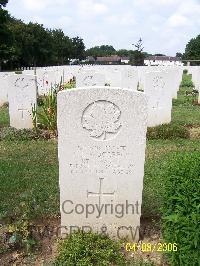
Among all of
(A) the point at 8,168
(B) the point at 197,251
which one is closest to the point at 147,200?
(B) the point at 197,251

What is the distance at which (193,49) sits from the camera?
8419 centimetres

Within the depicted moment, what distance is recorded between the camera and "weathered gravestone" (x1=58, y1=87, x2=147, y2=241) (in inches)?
166

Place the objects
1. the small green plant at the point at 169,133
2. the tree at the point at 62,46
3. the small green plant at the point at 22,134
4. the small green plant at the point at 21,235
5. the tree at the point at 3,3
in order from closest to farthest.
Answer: the small green plant at the point at 21,235 → the small green plant at the point at 169,133 → the small green plant at the point at 22,134 → the tree at the point at 3,3 → the tree at the point at 62,46

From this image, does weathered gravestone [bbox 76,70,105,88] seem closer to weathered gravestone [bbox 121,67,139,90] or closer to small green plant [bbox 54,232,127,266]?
weathered gravestone [bbox 121,67,139,90]

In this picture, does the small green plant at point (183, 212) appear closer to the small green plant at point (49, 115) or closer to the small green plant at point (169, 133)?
the small green plant at point (169, 133)

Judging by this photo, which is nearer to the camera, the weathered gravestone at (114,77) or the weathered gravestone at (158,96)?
the weathered gravestone at (158,96)

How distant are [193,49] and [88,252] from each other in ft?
277

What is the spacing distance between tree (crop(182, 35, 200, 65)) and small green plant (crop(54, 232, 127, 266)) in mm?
73315

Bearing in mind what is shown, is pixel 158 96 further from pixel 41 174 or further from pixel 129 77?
pixel 129 77

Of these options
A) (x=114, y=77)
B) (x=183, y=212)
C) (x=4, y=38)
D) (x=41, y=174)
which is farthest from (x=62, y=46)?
(x=183, y=212)

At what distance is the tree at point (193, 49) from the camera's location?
78012 millimetres

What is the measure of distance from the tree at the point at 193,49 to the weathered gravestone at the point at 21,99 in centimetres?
6752


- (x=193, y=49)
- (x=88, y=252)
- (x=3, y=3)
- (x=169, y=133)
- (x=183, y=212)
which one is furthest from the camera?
(x=193, y=49)
